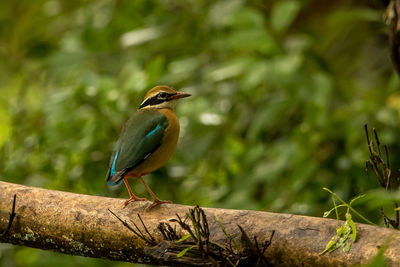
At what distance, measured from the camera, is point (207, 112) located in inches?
191

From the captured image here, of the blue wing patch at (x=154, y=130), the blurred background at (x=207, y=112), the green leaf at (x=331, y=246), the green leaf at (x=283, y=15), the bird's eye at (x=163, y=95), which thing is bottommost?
the blurred background at (x=207, y=112)

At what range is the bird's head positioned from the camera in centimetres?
428

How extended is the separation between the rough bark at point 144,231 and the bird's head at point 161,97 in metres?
1.21

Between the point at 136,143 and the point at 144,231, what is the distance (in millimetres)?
995

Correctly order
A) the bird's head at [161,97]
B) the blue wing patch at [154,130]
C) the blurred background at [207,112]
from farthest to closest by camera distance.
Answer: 1. the blurred background at [207,112]
2. the bird's head at [161,97]
3. the blue wing patch at [154,130]

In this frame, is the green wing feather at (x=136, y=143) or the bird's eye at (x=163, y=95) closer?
the green wing feather at (x=136, y=143)

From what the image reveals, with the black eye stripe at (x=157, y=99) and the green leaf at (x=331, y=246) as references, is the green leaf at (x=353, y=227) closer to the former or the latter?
the green leaf at (x=331, y=246)

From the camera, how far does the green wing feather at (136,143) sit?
3.72 metres

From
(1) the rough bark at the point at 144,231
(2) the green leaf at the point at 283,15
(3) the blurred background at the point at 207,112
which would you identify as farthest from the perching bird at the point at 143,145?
(2) the green leaf at the point at 283,15

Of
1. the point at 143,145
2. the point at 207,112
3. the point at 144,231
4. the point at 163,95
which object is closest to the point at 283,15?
the point at 207,112

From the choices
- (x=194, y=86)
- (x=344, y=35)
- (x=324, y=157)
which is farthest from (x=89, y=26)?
(x=344, y=35)

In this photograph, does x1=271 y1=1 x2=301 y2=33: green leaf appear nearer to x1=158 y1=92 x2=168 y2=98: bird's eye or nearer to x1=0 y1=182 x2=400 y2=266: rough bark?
x1=158 y1=92 x2=168 y2=98: bird's eye

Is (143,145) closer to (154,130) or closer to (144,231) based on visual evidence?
(154,130)

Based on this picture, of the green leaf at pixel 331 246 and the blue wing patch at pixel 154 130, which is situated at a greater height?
the green leaf at pixel 331 246
